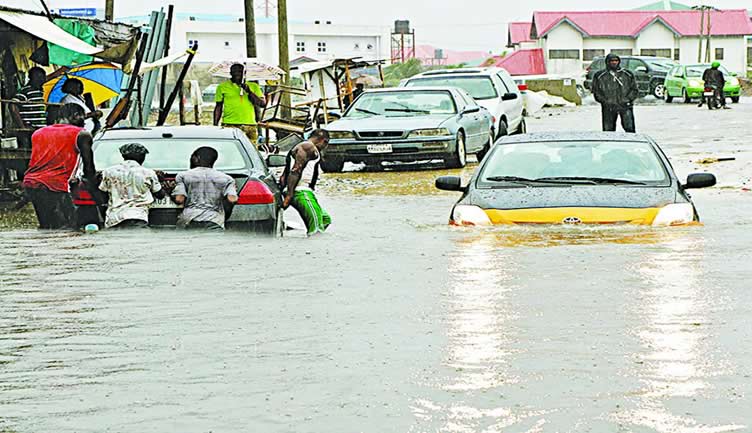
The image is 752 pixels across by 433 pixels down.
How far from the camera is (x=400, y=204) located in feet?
59.6

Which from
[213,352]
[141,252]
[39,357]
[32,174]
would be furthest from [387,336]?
[32,174]

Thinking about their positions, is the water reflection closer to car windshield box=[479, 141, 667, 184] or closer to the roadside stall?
car windshield box=[479, 141, 667, 184]

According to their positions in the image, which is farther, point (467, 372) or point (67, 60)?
point (67, 60)

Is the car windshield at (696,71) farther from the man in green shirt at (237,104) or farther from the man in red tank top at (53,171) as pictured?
the man in red tank top at (53,171)

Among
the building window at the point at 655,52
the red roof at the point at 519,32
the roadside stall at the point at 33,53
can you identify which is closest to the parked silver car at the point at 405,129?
the roadside stall at the point at 33,53

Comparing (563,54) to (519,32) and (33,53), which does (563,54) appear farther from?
(33,53)

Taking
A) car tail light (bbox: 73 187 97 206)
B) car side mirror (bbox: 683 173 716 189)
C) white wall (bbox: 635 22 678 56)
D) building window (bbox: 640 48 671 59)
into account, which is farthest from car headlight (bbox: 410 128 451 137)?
white wall (bbox: 635 22 678 56)

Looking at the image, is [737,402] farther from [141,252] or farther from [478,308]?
[141,252]

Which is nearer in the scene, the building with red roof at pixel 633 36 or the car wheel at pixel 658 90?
the car wheel at pixel 658 90

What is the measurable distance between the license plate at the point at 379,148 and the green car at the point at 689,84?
89.9ft

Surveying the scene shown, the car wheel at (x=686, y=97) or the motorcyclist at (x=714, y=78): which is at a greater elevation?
the motorcyclist at (x=714, y=78)

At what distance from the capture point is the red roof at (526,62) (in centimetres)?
8944

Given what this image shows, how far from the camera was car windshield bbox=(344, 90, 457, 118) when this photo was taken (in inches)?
941

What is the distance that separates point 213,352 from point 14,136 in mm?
11046
